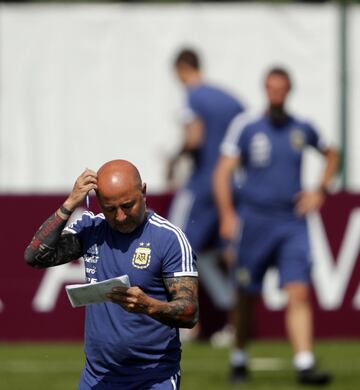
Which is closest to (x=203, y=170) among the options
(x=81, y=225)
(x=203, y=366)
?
(x=203, y=366)

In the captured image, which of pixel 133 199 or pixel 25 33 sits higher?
pixel 25 33

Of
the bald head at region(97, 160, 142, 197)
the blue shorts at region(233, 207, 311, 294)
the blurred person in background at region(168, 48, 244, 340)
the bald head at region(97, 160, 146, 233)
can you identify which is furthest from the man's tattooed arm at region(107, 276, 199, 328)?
the blurred person in background at region(168, 48, 244, 340)

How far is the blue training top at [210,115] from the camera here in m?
14.5

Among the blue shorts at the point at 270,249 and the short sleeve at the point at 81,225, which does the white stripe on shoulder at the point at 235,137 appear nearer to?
the blue shorts at the point at 270,249

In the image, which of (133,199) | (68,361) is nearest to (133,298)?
(133,199)

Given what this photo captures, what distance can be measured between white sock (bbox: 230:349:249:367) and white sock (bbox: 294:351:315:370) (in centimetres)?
47

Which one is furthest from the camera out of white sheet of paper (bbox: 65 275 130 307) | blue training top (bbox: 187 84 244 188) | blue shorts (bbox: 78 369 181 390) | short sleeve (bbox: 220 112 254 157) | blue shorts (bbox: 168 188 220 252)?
blue shorts (bbox: 168 188 220 252)

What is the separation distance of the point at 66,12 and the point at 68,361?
18.1ft

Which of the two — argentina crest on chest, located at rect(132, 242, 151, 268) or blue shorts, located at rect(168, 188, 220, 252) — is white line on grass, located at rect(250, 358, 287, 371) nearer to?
blue shorts, located at rect(168, 188, 220, 252)

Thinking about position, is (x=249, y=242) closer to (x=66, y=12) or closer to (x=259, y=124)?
(x=259, y=124)

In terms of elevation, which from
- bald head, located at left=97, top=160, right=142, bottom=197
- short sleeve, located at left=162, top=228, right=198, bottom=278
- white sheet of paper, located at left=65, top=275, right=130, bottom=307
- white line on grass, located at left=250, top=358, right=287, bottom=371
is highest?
bald head, located at left=97, top=160, right=142, bottom=197

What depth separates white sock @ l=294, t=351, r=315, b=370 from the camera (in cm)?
1199

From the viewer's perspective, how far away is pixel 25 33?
57.6 feet

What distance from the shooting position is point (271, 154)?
1239 centimetres
